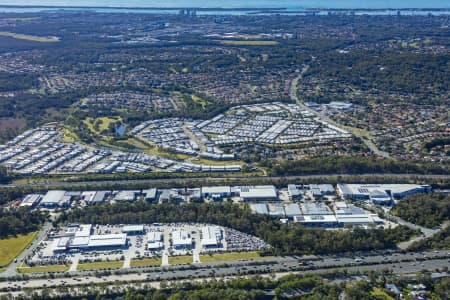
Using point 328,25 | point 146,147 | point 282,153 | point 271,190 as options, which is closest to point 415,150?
point 282,153

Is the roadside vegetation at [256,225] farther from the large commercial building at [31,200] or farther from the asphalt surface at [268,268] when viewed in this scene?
the large commercial building at [31,200]

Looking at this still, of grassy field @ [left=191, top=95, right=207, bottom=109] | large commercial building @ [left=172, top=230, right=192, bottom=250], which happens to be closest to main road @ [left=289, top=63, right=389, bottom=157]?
grassy field @ [left=191, top=95, right=207, bottom=109]

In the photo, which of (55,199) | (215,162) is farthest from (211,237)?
(55,199)

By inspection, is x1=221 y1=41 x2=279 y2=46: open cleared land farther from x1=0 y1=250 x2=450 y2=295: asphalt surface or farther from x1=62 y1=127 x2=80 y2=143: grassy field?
x1=0 y1=250 x2=450 y2=295: asphalt surface

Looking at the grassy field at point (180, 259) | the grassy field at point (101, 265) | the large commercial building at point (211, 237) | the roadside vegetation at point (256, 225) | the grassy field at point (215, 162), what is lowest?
the grassy field at point (101, 265)

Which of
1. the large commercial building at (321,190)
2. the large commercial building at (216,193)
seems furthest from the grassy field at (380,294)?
the large commercial building at (216,193)

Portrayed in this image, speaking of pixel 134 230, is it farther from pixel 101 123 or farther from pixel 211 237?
pixel 101 123
